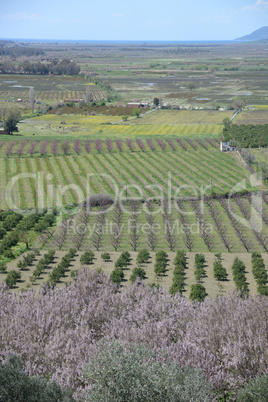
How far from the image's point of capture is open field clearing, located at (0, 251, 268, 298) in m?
31.5

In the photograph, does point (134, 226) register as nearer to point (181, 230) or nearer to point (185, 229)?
point (181, 230)

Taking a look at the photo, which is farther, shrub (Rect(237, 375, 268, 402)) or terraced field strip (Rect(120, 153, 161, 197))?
terraced field strip (Rect(120, 153, 161, 197))

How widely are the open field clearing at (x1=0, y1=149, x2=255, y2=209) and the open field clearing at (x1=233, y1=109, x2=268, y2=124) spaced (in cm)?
3219

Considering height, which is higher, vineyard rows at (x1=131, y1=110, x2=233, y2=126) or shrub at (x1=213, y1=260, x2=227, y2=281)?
shrub at (x1=213, y1=260, x2=227, y2=281)

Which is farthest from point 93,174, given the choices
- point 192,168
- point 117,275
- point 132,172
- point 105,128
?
point 105,128

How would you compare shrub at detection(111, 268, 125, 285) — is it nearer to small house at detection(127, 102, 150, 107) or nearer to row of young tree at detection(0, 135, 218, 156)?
row of young tree at detection(0, 135, 218, 156)

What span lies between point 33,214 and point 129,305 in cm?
2533

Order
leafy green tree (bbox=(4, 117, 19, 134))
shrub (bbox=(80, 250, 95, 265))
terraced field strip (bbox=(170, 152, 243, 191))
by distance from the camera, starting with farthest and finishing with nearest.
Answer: leafy green tree (bbox=(4, 117, 19, 134)), terraced field strip (bbox=(170, 152, 243, 191)), shrub (bbox=(80, 250, 95, 265))

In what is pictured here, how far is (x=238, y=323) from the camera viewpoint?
800 inches

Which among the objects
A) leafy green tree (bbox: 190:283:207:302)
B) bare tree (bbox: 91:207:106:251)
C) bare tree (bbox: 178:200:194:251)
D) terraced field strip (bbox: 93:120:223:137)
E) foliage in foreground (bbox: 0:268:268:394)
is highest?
foliage in foreground (bbox: 0:268:268:394)

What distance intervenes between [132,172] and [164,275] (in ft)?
101

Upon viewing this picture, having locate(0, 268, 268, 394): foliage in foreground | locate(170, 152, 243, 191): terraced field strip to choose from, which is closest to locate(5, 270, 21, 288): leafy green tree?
locate(0, 268, 268, 394): foliage in foreground

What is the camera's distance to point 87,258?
3553cm

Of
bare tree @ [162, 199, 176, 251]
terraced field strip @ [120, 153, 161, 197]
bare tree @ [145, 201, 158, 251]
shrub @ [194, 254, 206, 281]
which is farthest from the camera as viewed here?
terraced field strip @ [120, 153, 161, 197]
